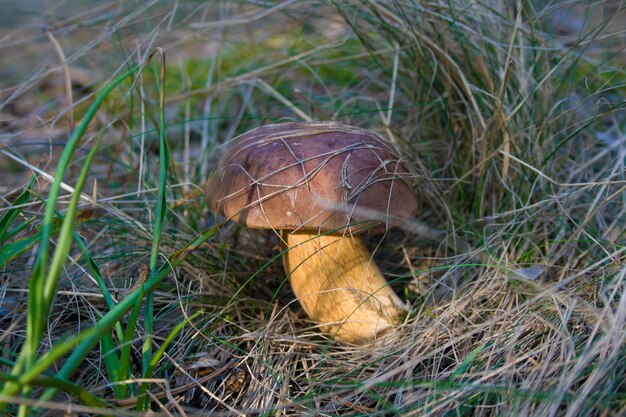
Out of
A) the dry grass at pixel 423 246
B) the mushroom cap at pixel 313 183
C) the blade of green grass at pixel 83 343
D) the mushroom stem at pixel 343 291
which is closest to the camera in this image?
the blade of green grass at pixel 83 343

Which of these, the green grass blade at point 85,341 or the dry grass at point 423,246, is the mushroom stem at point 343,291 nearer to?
the dry grass at point 423,246

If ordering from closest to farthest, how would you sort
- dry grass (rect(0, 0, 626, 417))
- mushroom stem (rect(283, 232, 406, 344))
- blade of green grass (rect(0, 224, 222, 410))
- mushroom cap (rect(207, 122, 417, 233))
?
blade of green grass (rect(0, 224, 222, 410)), dry grass (rect(0, 0, 626, 417)), mushroom cap (rect(207, 122, 417, 233)), mushroom stem (rect(283, 232, 406, 344))

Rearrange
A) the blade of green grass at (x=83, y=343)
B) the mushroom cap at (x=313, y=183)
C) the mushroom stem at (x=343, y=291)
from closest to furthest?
the blade of green grass at (x=83, y=343), the mushroom cap at (x=313, y=183), the mushroom stem at (x=343, y=291)

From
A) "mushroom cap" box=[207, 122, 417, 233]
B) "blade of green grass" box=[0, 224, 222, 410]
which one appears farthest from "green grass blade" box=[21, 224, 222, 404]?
"mushroom cap" box=[207, 122, 417, 233]

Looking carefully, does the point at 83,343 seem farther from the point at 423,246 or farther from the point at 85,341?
the point at 423,246

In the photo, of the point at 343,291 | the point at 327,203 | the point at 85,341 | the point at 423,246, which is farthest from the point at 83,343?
the point at 423,246

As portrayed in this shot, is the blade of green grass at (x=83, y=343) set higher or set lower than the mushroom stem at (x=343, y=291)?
higher

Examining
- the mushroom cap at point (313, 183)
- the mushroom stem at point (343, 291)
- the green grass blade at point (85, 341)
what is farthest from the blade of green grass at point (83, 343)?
the mushroom stem at point (343, 291)

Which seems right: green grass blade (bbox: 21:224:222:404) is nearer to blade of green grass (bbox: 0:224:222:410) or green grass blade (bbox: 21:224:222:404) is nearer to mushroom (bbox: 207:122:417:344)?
blade of green grass (bbox: 0:224:222:410)
